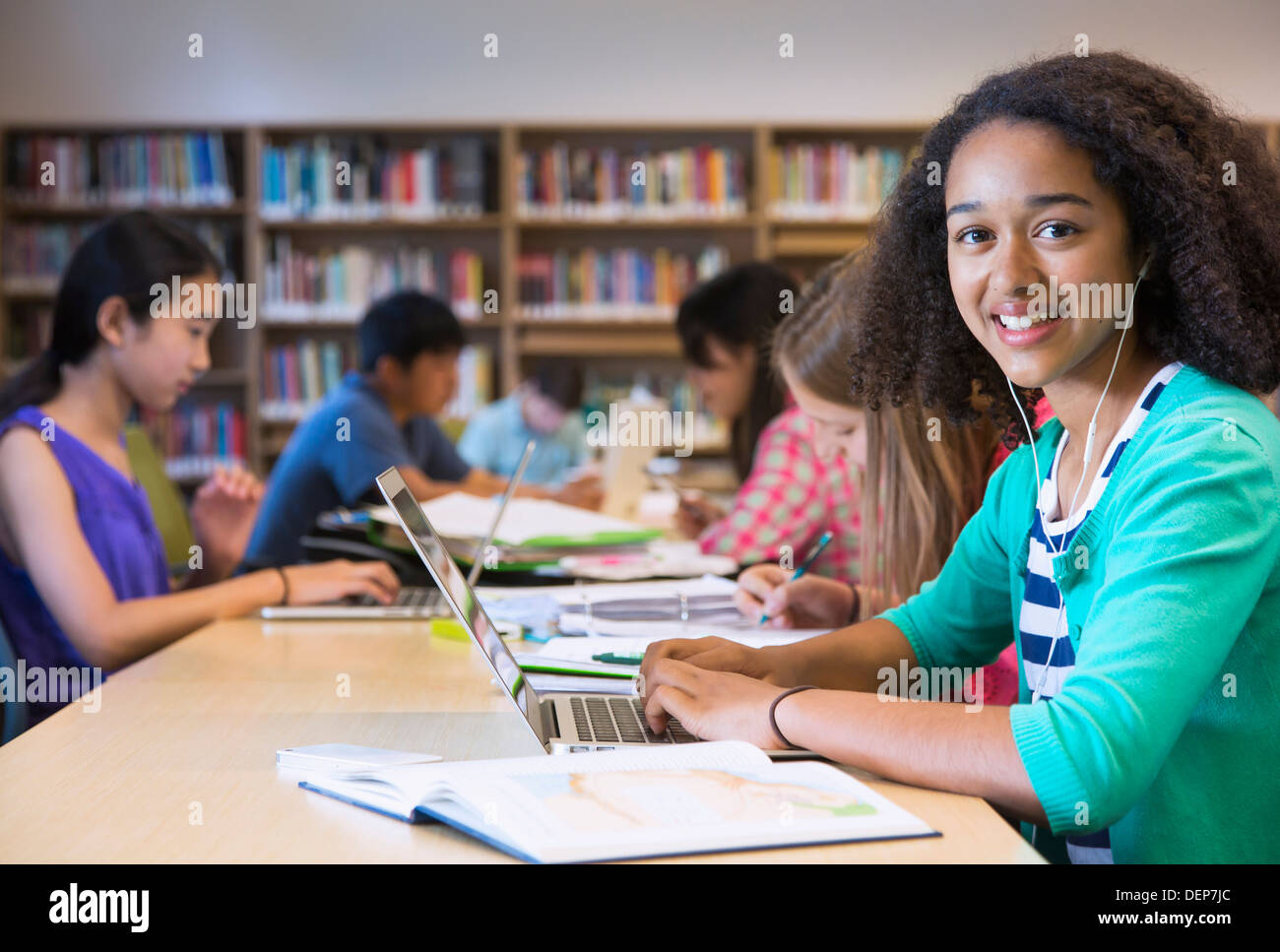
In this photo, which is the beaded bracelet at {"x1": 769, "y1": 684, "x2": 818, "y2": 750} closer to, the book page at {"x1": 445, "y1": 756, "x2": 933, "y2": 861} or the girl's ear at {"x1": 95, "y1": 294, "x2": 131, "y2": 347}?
the book page at {"x1": 445, "y1": 756, "x2": 933, "y2": 861}

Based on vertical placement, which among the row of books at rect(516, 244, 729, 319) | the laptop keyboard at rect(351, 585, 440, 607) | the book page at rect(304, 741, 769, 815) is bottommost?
the laptop keyboard at rect(351, 585, 440, 607)

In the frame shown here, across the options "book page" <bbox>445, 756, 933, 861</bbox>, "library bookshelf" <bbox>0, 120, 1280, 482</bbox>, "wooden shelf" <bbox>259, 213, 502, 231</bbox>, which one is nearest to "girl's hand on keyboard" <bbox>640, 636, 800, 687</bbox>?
"book page" <bbox>445, 756, 933, 861</bbox>

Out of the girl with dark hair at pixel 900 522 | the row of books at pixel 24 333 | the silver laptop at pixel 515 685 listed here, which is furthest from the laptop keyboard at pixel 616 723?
the row of books at pixel 24 333

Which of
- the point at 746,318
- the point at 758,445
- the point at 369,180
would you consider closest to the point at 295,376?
the point at 369,180

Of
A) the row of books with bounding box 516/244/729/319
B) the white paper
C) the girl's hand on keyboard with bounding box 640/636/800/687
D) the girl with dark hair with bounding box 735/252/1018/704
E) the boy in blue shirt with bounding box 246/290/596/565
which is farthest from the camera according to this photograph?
the row of books with bounding box 516/244/729/319

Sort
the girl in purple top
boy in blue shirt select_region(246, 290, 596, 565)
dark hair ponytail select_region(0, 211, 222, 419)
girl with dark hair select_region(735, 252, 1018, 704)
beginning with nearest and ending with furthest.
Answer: girl with dark hair select_region(735, 252, 1018, 704) → the girl in purple top → dark hair ponytail select_region(0, 211, 222, 419) → boy in blue shirt select_region(246, 290, 596, 565)

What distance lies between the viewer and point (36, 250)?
16.3ft

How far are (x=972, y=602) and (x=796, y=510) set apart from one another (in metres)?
0.93

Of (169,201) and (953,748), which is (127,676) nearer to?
(953,748)

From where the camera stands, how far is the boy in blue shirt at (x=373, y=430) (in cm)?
293

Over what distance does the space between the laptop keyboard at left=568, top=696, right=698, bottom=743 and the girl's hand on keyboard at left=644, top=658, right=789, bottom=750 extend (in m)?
0.01

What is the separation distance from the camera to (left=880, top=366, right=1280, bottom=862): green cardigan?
78cm

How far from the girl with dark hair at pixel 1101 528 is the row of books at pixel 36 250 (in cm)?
437

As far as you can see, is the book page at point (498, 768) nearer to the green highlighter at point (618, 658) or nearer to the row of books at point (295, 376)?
the green highlighter at point (618, 658)
